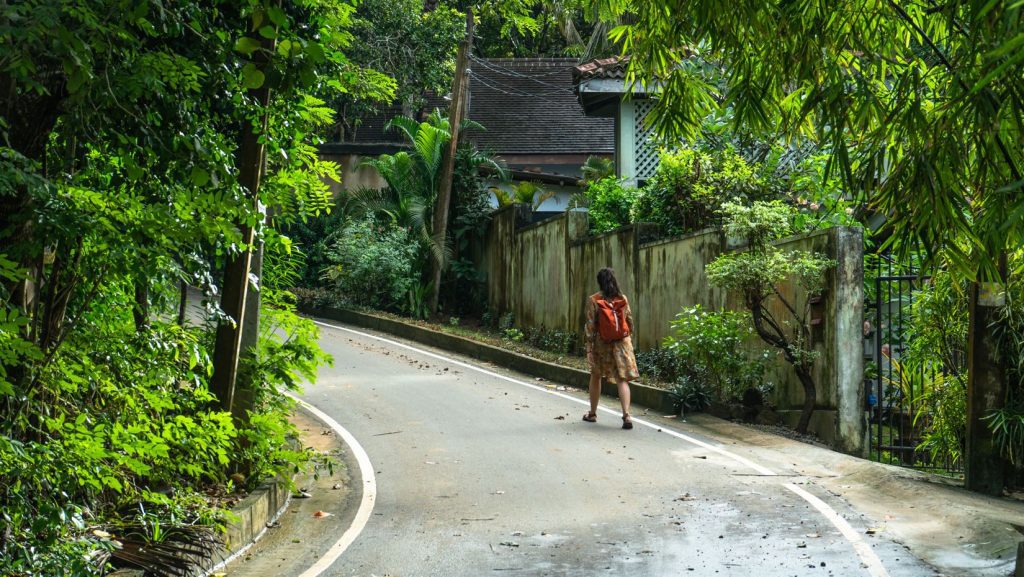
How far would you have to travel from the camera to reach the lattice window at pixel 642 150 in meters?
25.3

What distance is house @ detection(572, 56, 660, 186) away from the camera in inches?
985

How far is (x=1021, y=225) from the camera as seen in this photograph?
18.1ft

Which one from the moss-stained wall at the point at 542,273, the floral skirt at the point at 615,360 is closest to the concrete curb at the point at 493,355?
the floral skirt at the point at 615,360

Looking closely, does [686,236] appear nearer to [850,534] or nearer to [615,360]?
[615,360]

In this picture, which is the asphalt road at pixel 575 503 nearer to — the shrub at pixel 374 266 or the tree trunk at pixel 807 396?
the tree trunk at pixel 807 396

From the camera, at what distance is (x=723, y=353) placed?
14.8 m

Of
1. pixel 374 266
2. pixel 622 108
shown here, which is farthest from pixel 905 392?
pixel 374 266

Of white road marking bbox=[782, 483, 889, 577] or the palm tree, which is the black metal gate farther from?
the palm tree

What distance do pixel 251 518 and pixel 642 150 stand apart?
Result: 18.4 meters

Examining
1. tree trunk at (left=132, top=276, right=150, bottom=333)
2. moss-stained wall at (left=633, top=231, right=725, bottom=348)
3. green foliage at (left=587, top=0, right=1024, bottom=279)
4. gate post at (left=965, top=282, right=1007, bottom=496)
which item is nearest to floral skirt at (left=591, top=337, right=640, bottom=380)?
moss-stained wall at (left=633, top=231, right=725, bottom=348)

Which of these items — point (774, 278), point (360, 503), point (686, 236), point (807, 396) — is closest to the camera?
point (360, 503)

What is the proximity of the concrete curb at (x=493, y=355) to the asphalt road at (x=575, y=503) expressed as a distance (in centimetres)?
71

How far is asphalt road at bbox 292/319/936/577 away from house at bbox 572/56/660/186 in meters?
10.7

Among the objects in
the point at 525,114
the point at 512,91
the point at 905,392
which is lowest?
the point at 905,392
